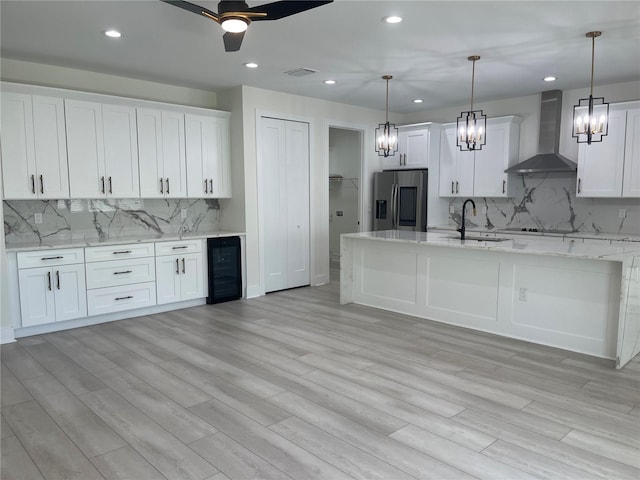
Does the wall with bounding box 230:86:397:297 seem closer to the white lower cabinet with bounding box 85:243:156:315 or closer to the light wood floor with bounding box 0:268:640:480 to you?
the white lower cabinet with bounding box 85:243:156:315

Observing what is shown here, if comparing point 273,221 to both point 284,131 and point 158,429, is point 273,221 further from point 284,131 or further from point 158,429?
point 158,429

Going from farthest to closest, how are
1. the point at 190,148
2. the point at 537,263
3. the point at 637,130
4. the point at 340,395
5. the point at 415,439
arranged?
the point at 190,148, the point at 637,130, the point at 537,263, the point at 340,395, the point at 415,439

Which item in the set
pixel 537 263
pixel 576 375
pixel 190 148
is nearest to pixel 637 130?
pixel 537 263

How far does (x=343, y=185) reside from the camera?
863cm

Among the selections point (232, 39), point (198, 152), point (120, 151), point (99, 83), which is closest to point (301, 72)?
point (198, 152)

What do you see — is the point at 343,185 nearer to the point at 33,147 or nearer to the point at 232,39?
the point at 33,147

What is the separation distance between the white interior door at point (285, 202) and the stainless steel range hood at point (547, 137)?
2999 mm

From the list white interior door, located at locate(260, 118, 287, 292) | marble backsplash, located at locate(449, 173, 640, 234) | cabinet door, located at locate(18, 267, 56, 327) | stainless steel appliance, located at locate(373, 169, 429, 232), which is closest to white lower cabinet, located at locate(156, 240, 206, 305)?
white interior door, located at locate(260, 118, 287, 292)

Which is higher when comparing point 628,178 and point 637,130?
point 637,130

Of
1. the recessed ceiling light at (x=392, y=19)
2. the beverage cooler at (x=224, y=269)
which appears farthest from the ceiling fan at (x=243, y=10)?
the beverage cooler at (x=224, y=269)

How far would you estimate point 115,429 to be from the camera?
8.81 ft

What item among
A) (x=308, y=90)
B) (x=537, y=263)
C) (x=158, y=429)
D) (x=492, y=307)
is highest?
(x=308, y=90)

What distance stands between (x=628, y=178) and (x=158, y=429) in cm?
569

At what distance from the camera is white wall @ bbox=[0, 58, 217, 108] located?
4711 mm
